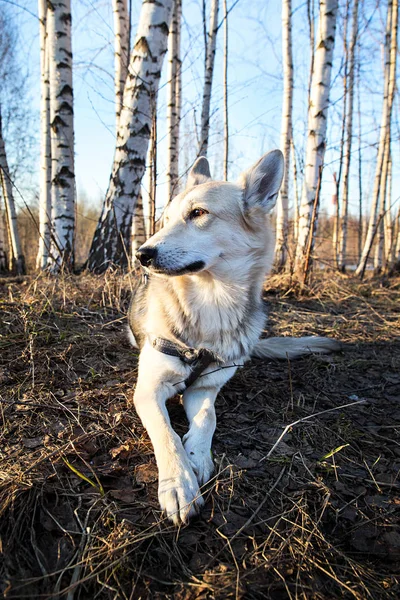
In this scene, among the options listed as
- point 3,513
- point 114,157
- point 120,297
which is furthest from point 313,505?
point 114,157

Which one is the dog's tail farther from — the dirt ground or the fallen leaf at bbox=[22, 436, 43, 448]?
the fallen leaf at bbox=[22, 436, 43, 448]

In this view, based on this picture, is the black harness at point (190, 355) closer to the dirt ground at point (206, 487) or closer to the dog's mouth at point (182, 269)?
the dirt ground at point (206, 487)

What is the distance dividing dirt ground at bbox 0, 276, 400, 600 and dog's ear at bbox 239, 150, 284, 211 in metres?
1.32

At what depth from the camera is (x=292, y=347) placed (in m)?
3.05

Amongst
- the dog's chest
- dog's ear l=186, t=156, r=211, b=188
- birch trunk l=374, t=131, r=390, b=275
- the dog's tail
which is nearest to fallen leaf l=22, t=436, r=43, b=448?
the dog's chest

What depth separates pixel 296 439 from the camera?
191 cm

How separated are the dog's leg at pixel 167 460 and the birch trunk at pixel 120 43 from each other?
6.69 meters

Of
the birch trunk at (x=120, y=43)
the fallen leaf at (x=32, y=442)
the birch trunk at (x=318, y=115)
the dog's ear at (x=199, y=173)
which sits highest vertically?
the birch trunk at (x=120, y=43)

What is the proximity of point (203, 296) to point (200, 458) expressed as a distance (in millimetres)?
1057

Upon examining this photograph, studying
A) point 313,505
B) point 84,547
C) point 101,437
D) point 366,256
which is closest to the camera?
point 84,547

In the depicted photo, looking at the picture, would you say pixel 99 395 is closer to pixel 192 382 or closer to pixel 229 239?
pixel 192 382

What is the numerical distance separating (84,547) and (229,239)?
1.81 metres

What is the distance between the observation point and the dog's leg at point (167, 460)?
4.49 ft

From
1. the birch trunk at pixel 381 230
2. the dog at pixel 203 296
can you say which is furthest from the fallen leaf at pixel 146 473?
the birch trunk at pixel 381 230
